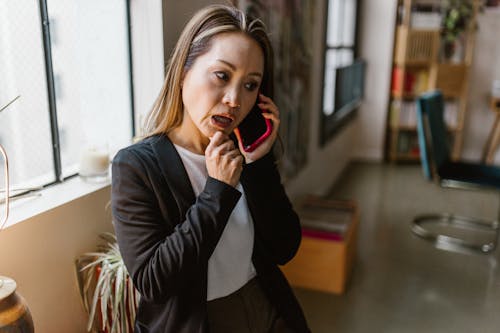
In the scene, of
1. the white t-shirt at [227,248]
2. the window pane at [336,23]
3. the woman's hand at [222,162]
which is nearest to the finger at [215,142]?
the woman's hand at [222,162]

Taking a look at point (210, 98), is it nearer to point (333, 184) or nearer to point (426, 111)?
point (426, 111)

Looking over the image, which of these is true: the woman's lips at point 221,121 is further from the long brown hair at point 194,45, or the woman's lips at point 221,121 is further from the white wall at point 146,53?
the white wall at point 146,53

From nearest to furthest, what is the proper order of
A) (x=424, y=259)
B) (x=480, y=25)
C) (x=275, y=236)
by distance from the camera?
1. (x=275, y=236)
2. (x=424, y=259)
3. (x=480, y=25)

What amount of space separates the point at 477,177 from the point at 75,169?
266cm

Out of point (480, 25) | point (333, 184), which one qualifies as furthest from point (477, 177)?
point (480, 25)

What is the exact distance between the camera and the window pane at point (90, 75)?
1.50 metres

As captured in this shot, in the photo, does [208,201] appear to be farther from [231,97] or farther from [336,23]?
[336,23]

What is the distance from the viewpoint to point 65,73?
4.99 ft

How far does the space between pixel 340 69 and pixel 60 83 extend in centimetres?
258

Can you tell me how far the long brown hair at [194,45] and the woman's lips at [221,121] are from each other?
0.38 ft

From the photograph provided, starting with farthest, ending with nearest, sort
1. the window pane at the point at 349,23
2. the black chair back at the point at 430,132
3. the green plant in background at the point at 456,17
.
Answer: the green plant in background at the point at 456,17, the window pane at the point at 349,23, the black chair back at the point at 430,132

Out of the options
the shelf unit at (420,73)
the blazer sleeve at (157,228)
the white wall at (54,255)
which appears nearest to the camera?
the blazer sleeve at (157,228)

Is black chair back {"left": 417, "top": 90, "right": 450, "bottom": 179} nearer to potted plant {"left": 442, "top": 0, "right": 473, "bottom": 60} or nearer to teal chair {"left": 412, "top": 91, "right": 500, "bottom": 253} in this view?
teal chair {"left": 412, "top": 91, "right": 500, "bottom": 253}

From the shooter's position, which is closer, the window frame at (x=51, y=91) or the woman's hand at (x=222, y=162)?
the woman's hand at (x=222, y=162)
